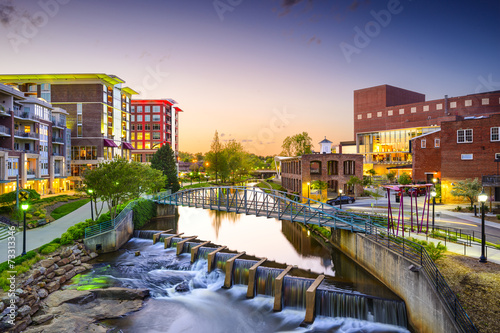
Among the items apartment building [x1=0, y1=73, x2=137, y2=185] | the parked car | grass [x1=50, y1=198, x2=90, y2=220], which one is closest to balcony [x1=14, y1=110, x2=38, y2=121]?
grass [x1=50, y1=198, x2=90, y2=220]

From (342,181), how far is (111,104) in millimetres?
49101

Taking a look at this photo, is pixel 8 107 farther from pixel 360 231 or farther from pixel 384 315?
pixel 384 315

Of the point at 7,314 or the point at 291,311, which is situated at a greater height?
the point at 7,314

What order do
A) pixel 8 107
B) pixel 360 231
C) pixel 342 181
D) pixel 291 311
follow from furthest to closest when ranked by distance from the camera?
pixel 342 181 < pixel 8 107 < pixel 360 231 < pixel 291 311

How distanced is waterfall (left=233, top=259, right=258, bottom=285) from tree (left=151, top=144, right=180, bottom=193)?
32.7 metres

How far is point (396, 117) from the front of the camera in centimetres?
8162

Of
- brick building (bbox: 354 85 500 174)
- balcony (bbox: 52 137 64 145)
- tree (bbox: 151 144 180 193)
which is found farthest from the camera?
brick building (bbox: 354 85 500 174)

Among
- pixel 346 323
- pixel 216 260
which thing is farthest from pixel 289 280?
pixel 216 260

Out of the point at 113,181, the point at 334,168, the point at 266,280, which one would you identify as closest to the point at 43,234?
the point at 113,181

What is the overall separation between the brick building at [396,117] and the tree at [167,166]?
49.9 metres

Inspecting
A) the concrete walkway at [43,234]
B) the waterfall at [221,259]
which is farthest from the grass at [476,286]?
the concrete walkway at [43,234]

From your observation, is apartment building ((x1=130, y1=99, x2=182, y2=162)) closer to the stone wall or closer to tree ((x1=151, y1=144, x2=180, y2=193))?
tree ((x1=151, y1=144, x2=180, y2=193))

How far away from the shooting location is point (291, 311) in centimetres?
1769

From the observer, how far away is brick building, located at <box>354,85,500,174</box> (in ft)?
236
